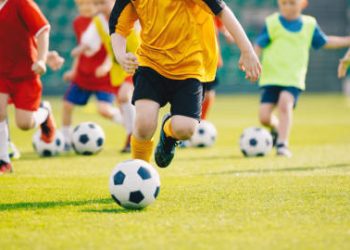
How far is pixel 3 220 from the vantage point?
4.05 m

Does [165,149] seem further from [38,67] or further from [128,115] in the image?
[128,115]

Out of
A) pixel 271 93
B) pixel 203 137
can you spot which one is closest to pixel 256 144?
pixel 271 93

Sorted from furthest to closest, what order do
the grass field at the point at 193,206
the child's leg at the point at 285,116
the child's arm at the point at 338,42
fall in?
1. the child's leg at the point at 285,116
2. the child's arm at the point at 338,42
3. the grass field at the point at 193,206

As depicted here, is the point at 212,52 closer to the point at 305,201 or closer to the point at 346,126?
the point at 305,201

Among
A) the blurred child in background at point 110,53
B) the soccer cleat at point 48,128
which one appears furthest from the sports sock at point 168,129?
the blurred child in background at point 110,53

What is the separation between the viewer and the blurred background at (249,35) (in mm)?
23766

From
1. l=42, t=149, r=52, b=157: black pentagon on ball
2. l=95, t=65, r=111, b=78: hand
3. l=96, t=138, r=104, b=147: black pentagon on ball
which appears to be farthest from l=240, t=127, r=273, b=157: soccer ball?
l=42, t=149, r=52, b=157: black pentagon on ball

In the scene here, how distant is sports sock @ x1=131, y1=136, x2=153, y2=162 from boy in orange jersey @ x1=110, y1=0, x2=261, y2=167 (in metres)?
0.08

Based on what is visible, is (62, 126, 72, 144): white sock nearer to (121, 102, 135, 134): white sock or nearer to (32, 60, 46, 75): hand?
(121, 102, 135, 134): white sock

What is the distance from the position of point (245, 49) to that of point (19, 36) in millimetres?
2782

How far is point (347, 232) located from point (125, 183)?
1.43m

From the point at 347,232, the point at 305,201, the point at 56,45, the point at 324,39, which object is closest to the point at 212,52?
the point at 305,201

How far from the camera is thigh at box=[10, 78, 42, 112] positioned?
6535 millimetres

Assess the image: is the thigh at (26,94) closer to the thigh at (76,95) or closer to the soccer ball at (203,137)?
the thigh at (76,95)
